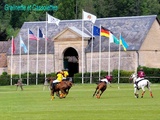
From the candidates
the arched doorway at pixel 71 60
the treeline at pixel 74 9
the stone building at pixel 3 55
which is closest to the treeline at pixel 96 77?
the arched doorway at pixel 71 60

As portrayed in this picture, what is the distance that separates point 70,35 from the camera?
299ft

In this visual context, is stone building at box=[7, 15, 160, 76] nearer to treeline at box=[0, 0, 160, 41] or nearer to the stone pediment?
the stone pediment

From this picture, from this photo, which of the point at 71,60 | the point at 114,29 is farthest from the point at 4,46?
the point at 114,29

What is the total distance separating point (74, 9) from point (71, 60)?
131 feet

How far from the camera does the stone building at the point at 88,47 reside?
86.4m

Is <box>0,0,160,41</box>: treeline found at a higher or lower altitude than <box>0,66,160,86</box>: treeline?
higher

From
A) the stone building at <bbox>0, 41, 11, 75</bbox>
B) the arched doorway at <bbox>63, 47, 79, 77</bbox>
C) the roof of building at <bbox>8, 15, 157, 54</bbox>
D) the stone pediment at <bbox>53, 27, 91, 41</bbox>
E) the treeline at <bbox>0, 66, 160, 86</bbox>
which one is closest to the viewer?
the treeline at <bbox>0, 66, 160, 86</bbox>

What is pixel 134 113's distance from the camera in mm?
28594

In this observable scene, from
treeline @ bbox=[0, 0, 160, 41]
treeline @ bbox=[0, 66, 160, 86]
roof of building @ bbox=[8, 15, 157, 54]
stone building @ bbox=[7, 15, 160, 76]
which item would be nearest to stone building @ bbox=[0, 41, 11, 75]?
stone building @ bbox=[7, 15, 160, 76]

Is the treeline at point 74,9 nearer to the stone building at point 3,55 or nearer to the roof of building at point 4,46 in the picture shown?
the roof of building at point 4,46

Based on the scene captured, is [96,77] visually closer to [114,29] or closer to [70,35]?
[114,29]

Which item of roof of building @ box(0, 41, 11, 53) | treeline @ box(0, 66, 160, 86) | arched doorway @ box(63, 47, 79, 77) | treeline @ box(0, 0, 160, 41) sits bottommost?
treeline @ box(0, 66, 160, 86)

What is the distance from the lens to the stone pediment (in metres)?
90.0

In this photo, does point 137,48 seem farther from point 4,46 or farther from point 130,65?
point 4,46
